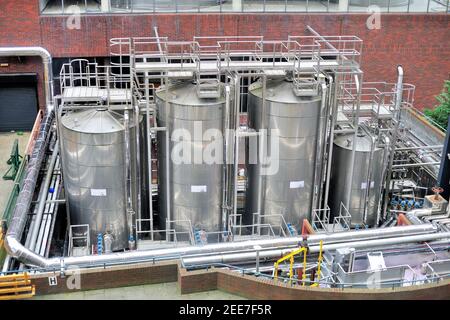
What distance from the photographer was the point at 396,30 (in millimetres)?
28297

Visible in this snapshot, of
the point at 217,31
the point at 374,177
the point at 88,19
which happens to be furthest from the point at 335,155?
the point at 88,19

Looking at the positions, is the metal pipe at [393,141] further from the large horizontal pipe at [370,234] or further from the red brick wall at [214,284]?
the red brick wall at [214,284]

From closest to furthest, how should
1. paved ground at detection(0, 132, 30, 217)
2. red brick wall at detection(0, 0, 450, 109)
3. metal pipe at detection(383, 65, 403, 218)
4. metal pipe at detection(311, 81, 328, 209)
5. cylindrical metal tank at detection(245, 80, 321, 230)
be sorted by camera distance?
cylindrical metal tank at detection(245, 80, 321, 230) < metal pipe at detection(311, 81, 328, 209) < metal pipe at detection(383, 65, 403, 218) < paved ground at detection(0, 132, 30, 217) < red brick wall at detection(0, 0, 450, 109)

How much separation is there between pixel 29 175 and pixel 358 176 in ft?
34.7

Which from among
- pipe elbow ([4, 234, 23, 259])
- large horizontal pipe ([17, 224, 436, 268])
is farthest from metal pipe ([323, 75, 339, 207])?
pipe elbow ([4, 234, 23, 259])

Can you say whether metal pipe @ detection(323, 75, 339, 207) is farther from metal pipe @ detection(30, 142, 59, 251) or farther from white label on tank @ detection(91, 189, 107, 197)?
metal pipe @ detection(30, 142, 59, 251)

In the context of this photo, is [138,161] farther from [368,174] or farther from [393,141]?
[393,141]

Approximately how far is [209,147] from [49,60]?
413 inches

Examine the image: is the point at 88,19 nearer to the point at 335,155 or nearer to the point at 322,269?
the point at 335,155

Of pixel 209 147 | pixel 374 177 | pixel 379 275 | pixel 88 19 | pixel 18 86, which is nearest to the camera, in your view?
pixel 379 275

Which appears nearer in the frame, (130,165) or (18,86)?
(130,165)

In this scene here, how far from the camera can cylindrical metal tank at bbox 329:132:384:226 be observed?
21.0 meters

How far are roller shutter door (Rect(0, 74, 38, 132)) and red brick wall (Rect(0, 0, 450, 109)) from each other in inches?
77.0
